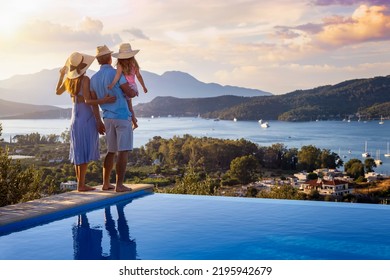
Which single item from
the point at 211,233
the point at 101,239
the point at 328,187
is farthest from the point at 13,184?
the point at 328,187

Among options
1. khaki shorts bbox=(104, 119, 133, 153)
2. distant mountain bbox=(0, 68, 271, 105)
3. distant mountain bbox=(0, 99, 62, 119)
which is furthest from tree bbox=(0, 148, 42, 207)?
distant mountain bbox=(0, 99, 62, 119)

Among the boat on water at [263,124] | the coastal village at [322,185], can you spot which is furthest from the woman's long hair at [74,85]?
the boat on water at [263,124]

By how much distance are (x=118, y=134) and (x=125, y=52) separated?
617 mm

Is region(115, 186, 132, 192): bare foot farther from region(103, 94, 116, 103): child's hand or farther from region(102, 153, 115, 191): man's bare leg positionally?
region(103, 94, 116, 103): child's hand

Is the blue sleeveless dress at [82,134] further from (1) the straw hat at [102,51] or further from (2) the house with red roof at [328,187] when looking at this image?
(2) the house with red roof at [328,187]

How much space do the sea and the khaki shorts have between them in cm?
3009

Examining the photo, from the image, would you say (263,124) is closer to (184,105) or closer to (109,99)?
(184,105)

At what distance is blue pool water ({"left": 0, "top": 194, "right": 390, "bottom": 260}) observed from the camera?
2.47 metres

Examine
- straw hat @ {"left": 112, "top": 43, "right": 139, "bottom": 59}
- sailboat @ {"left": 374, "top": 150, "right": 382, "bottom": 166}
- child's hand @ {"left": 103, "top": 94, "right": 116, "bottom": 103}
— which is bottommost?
sailboat @ {"left": 374, "top": 150, "right": 382, "bottom": 166}

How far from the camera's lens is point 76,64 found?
11.7 feet

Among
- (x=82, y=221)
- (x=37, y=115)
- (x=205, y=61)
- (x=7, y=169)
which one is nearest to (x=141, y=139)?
(x=37, y=115)
